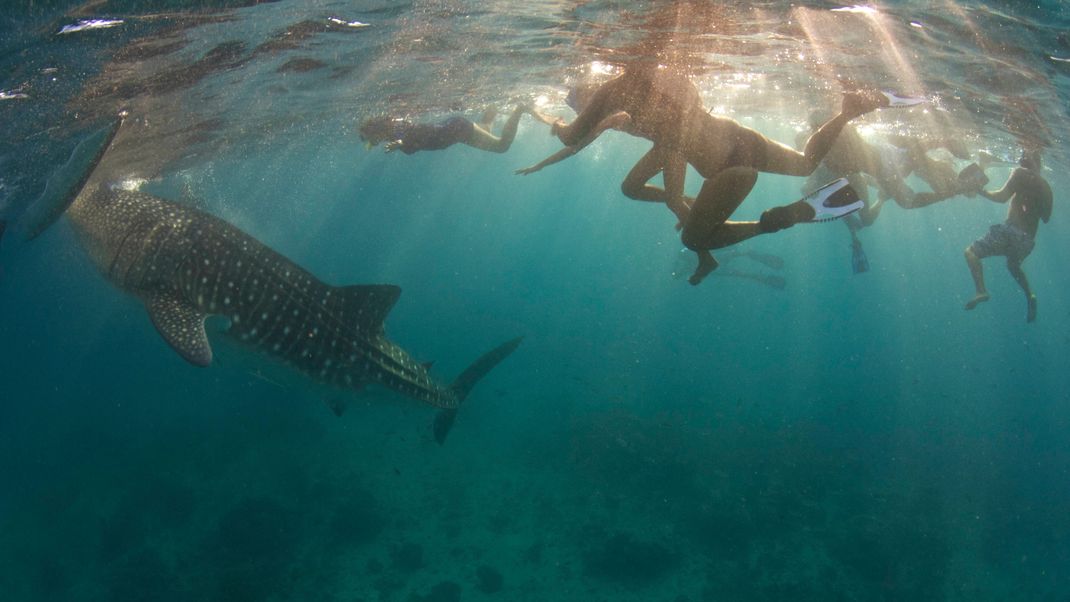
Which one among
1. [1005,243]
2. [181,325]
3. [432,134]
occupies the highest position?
[432,134]

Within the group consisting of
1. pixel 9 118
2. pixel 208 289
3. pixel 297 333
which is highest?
pixel 9 118

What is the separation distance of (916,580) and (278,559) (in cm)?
1775

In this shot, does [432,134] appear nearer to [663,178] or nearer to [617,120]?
[617,120]

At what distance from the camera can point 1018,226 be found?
14656 millimetres

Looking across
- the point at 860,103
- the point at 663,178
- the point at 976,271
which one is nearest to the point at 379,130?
the point at 663,178

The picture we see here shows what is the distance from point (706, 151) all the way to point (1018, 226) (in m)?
14.2

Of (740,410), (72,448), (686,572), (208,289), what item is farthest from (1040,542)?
(72,448)

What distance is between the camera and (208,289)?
23.9ft

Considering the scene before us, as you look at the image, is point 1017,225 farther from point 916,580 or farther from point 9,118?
point 9,118

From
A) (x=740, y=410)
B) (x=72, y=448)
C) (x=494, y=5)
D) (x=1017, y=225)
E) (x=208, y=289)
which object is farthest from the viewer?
(x=740, y=410)

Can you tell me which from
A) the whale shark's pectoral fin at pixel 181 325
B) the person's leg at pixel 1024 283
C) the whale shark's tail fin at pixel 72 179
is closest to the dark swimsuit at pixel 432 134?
the whale shark's tail fin at pixel 72 179

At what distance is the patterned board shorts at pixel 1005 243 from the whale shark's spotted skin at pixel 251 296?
16.1 metres

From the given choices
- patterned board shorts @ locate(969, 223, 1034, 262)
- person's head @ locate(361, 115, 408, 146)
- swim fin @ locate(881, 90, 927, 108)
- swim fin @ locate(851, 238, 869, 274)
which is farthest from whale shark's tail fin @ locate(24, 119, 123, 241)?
patterned board shorts @ locate(969, 223, 1034, 262)

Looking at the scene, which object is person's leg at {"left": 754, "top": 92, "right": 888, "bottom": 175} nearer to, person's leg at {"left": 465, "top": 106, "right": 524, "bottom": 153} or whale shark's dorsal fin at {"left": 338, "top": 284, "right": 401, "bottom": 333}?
whale shark's dorsal fin at {"left": 338, "top": 284, "right": 401, "bottom": 333}
